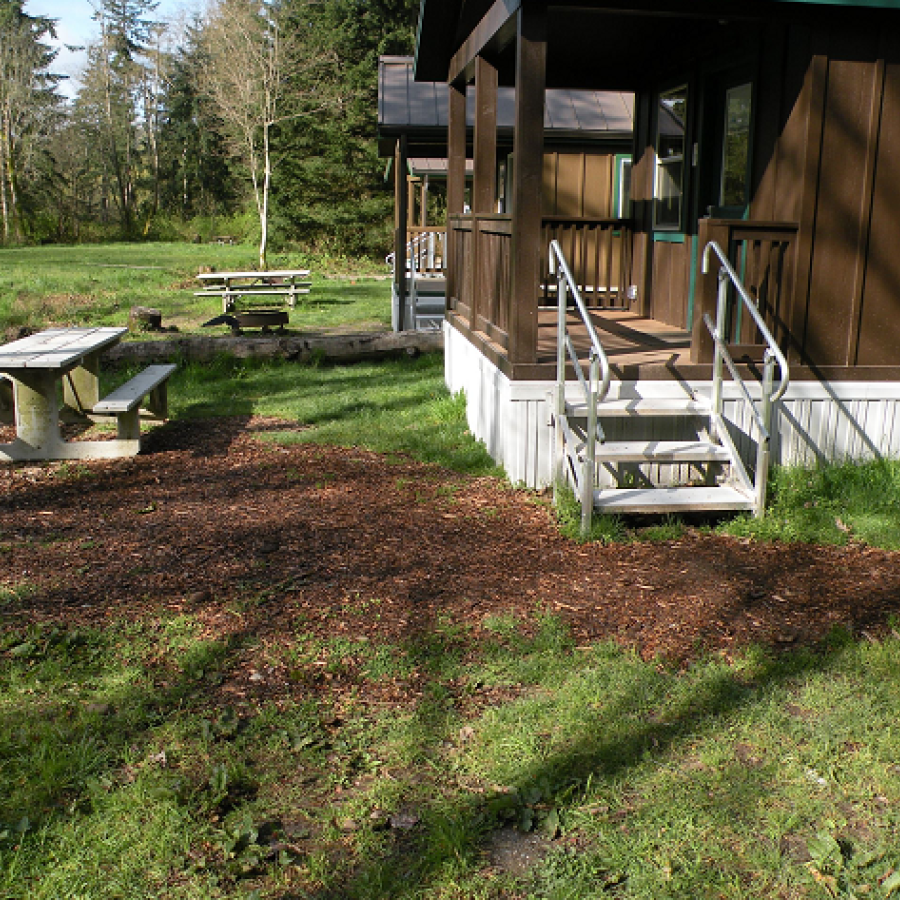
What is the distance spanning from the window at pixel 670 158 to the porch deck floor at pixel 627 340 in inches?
38.7

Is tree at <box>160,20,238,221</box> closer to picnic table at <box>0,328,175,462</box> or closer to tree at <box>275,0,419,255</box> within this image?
tree at <box>275,0,419,255</box>

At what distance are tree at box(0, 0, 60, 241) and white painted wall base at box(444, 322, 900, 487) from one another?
44402mm

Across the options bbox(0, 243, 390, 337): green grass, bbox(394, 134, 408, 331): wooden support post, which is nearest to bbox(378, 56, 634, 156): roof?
bbox(394, 134, 408, 331): wooden support post

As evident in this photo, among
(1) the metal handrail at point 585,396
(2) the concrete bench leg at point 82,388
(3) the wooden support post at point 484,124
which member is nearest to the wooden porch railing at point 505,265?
(3) the wooden support post at point 484,124

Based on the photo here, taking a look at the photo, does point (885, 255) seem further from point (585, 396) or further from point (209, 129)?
point (209, 129)

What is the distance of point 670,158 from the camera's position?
9289 millimetres

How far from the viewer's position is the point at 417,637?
432 centimetres

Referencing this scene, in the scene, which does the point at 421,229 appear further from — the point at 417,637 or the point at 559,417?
the point at 417,637

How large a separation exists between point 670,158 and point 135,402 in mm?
5327

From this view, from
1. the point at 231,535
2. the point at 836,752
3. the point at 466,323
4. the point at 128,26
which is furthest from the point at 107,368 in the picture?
the point at 128,26

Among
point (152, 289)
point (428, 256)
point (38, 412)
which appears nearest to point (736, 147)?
point (38, 412)

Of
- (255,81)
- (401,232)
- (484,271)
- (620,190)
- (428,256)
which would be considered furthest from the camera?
(255,81)

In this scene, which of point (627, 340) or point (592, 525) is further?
point (627, 340)

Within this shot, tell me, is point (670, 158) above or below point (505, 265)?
above
